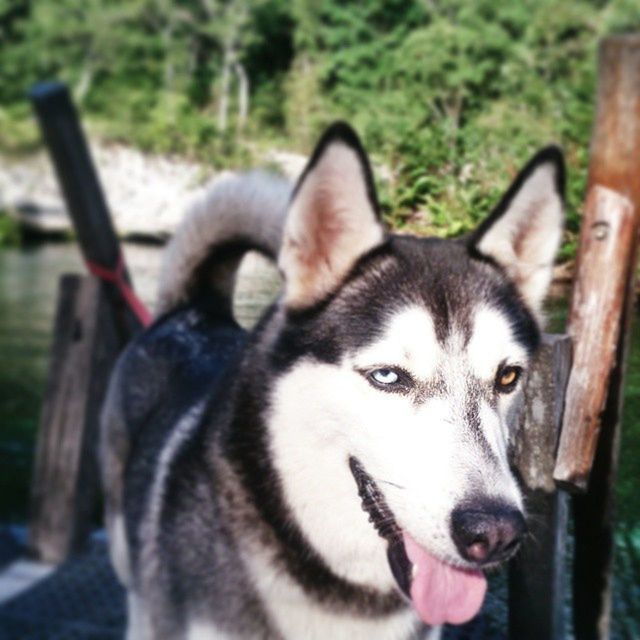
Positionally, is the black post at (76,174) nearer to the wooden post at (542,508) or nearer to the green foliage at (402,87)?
the green foliage at (402,87)

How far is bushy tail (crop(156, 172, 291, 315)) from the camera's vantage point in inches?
97.6

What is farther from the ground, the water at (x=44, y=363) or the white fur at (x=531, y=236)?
the white fur at (x=531, y=236)

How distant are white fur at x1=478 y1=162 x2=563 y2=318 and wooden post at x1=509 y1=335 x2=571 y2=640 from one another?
0.12 m

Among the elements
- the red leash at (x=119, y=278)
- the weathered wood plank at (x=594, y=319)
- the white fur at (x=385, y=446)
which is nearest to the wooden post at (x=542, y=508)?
the weathered wood plank at (x=594, y=319)

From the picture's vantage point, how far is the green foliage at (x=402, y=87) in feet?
6.52

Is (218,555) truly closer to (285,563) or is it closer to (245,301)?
(285,563)

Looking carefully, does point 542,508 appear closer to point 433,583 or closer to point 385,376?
point 433,583

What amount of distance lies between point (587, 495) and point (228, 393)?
91 cm

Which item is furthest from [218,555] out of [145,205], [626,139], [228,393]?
[145,205]

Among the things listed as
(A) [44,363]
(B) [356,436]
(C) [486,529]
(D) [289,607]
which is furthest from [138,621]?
(A) [44,363]

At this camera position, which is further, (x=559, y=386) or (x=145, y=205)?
(x=145, y=205)

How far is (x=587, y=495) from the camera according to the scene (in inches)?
87.0

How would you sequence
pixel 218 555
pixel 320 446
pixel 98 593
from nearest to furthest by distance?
pixel 320 446
pixel 218 555
pixel 98 593

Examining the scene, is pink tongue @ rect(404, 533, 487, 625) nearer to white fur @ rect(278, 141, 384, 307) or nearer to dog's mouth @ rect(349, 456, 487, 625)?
dog's mouth @ rect(349, 456, 487, 625)
